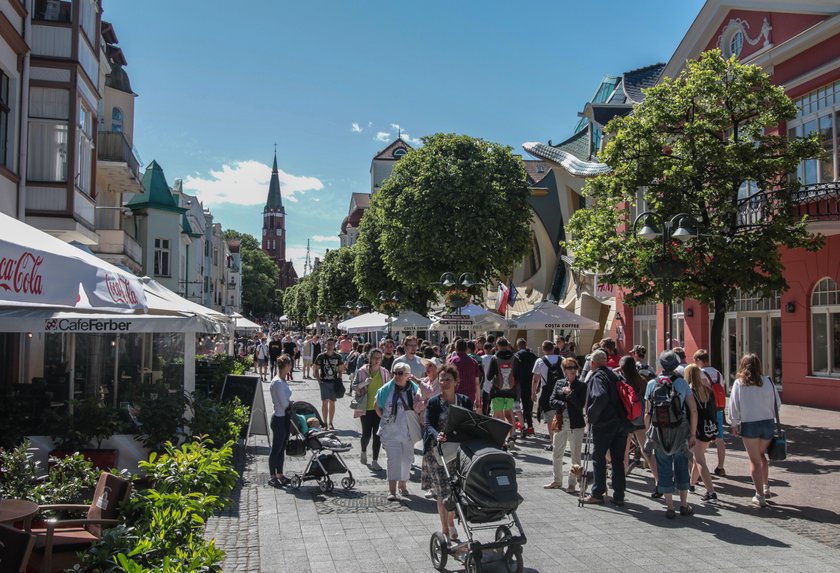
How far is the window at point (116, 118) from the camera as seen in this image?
105 ft

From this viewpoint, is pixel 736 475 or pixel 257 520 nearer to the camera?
pixel 257 520

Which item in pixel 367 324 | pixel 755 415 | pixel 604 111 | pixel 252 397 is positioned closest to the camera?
pixel 755 415

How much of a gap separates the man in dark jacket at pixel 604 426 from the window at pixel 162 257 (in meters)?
40.0

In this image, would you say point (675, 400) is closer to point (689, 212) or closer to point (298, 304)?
point (689, 212)

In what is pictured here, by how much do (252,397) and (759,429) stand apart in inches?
337

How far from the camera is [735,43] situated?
22.4 m

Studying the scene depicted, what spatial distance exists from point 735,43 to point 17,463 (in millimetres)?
21575

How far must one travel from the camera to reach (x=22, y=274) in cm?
450

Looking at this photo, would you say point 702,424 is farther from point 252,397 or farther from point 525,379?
point 252,397

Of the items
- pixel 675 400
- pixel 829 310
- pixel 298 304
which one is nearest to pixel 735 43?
pixel 829 310

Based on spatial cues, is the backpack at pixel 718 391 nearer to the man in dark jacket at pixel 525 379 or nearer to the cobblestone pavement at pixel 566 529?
the cobblestone pavement at pixel 566 529

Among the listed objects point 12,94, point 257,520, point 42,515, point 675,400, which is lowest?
point 257,520

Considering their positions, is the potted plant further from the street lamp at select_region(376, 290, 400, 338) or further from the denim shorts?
the street lamp at select_region(376, 290, 400, 338)

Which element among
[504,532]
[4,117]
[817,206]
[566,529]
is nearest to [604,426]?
[566,529]
